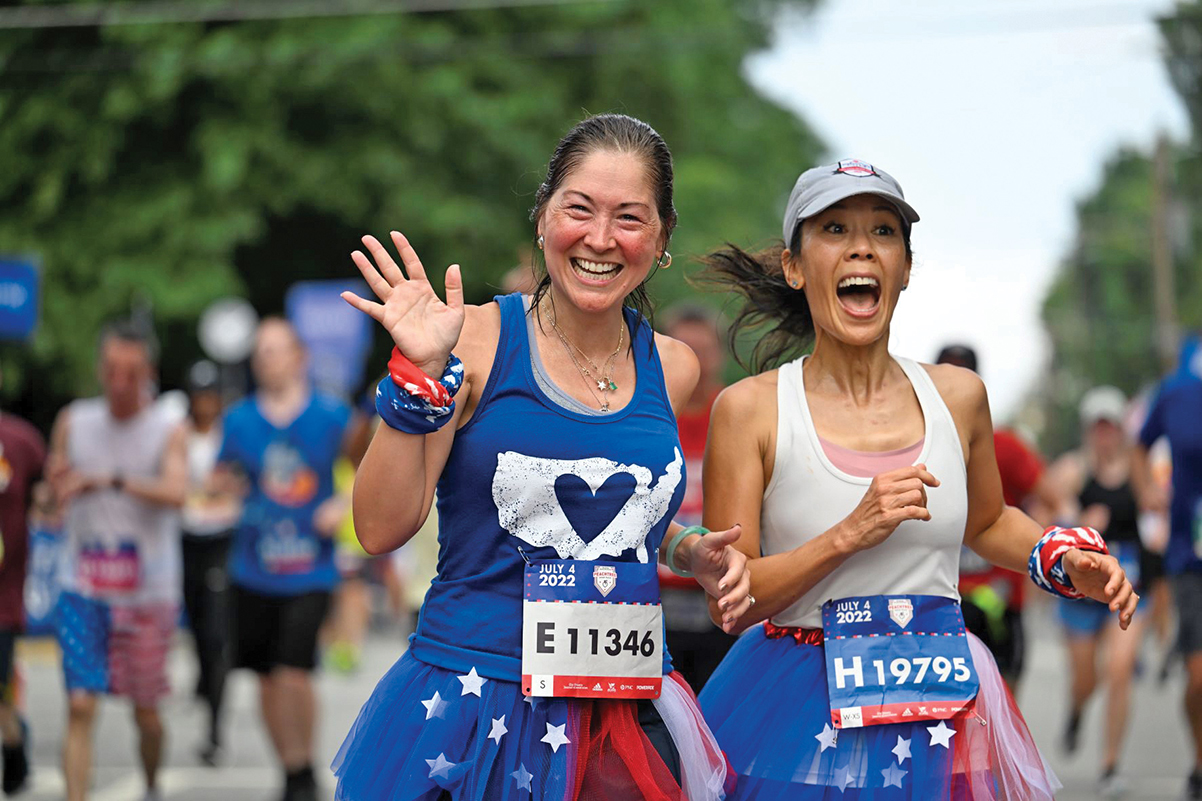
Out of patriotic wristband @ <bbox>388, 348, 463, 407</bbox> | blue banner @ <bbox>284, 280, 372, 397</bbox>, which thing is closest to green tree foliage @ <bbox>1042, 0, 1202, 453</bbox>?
blue banner @ <bbox>284, 280, 372, 397</bbox>

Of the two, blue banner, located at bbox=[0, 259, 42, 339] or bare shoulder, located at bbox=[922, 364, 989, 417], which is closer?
bare shoulder, located at bbox=[922, 364, 989, 417]

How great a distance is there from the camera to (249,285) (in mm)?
24016

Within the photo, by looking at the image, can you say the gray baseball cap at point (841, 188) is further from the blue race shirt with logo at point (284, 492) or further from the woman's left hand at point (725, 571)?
the blue race shirt with logo at point (284, 492)

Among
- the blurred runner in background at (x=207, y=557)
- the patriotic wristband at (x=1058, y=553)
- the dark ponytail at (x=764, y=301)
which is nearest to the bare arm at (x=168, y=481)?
the blurred runner in background at (x=207, y=557)

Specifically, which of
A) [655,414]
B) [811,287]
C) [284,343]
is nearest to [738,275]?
[811,287]

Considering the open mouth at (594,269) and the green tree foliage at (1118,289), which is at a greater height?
the green tree foliage at (1118,289)

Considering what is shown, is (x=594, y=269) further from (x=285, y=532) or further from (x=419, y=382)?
(x=285, y=532)

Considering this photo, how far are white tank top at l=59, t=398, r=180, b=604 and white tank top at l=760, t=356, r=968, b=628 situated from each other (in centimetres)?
523

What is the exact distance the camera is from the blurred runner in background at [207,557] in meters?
10.2

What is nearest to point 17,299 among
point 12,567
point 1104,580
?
point 12,567

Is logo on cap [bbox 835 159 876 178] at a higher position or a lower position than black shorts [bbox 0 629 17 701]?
higher

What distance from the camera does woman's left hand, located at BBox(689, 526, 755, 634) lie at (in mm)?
3514

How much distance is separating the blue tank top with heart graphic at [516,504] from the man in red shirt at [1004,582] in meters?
3.35

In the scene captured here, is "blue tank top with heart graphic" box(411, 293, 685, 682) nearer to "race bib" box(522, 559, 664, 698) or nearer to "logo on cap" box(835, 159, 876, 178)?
"race bib" box(522, 559, 664, 698)
